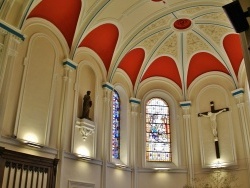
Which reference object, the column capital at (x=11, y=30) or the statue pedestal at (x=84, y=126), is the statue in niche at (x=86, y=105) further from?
the column capital at (x=11, y=30)

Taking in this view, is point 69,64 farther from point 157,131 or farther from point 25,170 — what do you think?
point 157,131

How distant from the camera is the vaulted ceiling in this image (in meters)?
10.4

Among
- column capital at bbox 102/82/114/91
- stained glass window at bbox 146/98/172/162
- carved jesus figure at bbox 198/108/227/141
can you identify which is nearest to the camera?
column capital at bbox 102/82/114/91

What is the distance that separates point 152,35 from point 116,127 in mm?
4369

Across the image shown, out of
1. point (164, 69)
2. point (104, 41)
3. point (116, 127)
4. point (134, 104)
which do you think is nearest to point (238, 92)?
point (164, 69)

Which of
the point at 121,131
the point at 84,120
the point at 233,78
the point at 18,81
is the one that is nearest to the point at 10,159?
the point at 18,81

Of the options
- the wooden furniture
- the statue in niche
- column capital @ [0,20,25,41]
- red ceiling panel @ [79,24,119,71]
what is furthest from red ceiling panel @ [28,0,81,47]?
the wooden furniture

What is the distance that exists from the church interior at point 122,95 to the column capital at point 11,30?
29mm

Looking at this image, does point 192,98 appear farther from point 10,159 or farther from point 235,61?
point 10,159

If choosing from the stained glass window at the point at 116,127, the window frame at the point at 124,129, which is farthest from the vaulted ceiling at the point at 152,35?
the stained glass window at the point at 116,127

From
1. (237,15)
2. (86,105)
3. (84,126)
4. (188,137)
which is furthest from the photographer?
(188,137)

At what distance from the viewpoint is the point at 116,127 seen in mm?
12688

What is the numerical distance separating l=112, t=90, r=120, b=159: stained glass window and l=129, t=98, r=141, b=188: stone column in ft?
1.99

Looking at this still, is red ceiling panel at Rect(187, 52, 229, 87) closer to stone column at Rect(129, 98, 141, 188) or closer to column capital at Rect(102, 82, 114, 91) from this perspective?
stone column at Rect(129, 98, 141, 188)
